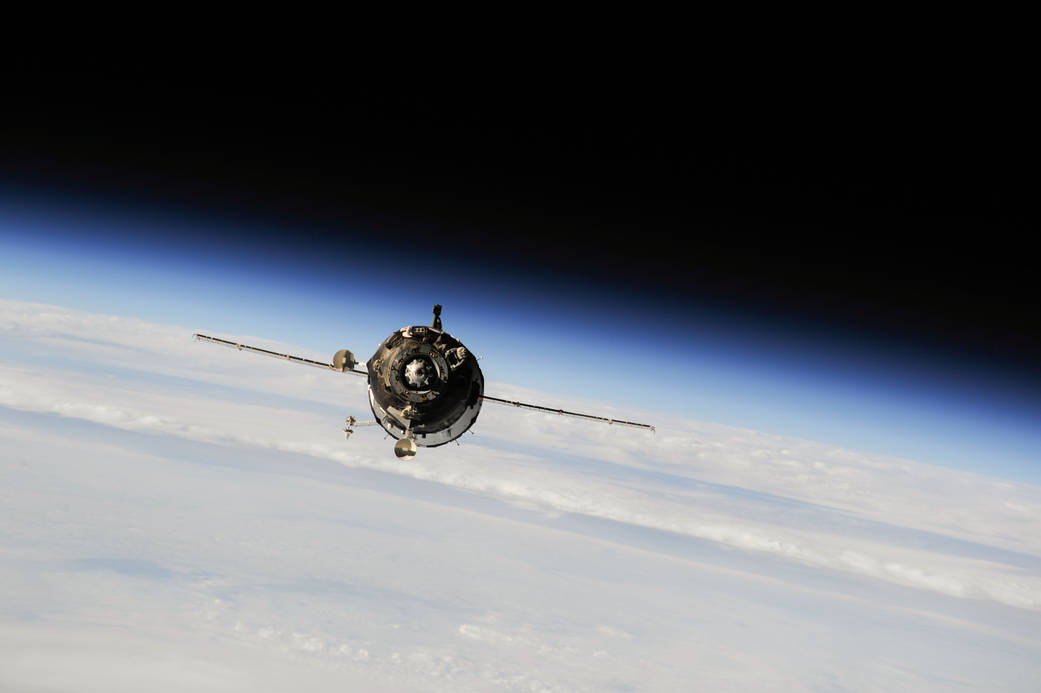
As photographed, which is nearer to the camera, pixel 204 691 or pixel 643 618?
pixel 204 691

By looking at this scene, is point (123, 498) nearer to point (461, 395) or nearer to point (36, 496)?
point (36, 496)

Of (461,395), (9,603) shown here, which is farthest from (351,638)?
(461,395)

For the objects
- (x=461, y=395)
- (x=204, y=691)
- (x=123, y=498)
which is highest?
(x=461, y=395)

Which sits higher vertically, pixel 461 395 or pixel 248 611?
pixel 461 395

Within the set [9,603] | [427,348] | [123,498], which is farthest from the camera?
[123,498]
